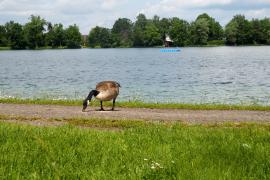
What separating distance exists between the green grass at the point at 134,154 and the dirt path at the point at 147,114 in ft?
16.3

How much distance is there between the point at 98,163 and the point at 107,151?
2.70 ft

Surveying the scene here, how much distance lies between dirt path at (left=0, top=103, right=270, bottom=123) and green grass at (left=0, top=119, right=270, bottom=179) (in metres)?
4.98

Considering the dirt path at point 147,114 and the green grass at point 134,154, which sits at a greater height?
the green grass at point 134,154

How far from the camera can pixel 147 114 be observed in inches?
723

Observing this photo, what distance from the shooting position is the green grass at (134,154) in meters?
8.09

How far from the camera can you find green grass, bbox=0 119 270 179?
26.6ft

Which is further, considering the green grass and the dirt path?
the dirt path

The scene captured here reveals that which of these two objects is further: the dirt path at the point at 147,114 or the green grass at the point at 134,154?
the dirt path at the point at 147,114

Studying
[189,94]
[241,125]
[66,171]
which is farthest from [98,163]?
[189,94]

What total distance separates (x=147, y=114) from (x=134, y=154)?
29.3ft

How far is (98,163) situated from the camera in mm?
8938

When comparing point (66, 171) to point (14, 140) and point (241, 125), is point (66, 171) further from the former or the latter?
point (241, 125)

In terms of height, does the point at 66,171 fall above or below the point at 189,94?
above

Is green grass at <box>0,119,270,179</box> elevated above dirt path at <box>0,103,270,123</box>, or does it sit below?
above
